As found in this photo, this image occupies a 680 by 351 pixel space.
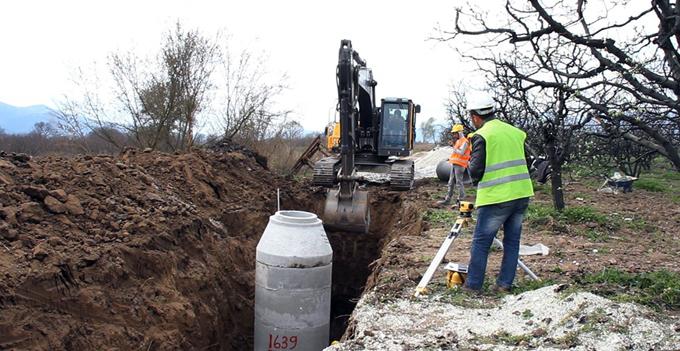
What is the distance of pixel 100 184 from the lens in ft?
24.1

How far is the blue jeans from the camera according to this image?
212 inches

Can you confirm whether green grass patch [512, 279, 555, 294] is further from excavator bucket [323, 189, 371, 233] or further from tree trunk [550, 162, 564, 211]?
tree trunk [550, 162, 564, 211]

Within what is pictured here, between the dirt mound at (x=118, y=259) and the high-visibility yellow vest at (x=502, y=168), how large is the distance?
3.49 meters

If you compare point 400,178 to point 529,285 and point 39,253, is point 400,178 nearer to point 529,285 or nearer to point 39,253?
point 529,285

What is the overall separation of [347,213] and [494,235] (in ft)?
16.4

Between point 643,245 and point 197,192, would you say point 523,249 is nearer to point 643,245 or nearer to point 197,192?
point 643,245

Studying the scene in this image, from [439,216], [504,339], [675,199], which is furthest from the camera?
[675,199]

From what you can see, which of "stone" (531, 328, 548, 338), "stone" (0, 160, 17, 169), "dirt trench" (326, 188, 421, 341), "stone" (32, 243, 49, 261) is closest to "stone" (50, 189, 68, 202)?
"stone" (0, 160, 17, 169)

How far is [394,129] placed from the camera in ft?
44.1

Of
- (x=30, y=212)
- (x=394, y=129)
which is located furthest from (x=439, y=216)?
(x=30, y=212)

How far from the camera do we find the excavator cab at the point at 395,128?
44.0ft

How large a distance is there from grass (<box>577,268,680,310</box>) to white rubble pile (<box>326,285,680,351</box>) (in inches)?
14.5

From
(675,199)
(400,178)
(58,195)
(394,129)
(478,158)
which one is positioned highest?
(394,129)

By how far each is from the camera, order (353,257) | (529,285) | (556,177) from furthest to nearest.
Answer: (353,257)
(556,177)
(529,285)
